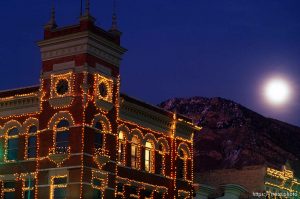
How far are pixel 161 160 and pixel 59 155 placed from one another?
12290 millimetres

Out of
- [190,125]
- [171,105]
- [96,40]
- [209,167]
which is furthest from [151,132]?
[171,105]

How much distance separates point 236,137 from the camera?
11544cm

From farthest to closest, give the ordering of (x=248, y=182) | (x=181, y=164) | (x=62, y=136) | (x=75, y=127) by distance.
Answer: (x=248, y=182)
(x=181, y=164)
(x=62, y=136)
(x=75, y=127)

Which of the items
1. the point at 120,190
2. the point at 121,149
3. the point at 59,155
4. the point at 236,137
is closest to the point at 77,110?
the point at 59,155

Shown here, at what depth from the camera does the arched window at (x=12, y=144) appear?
5347 centimetres

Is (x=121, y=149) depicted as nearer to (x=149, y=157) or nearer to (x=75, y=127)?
(x=149, y=157)

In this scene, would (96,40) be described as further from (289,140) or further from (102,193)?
(289,140)

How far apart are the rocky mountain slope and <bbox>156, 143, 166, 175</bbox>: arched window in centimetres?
4736

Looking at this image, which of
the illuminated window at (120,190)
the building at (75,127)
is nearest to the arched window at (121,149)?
the building at (75,127)

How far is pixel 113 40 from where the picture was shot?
2092 inches

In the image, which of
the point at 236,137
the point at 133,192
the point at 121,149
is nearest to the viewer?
the point at 121,149

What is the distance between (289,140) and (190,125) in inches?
2126

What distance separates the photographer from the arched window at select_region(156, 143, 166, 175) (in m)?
58.4

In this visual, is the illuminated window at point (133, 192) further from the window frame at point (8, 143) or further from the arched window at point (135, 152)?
the window frame at point (8, 143)
